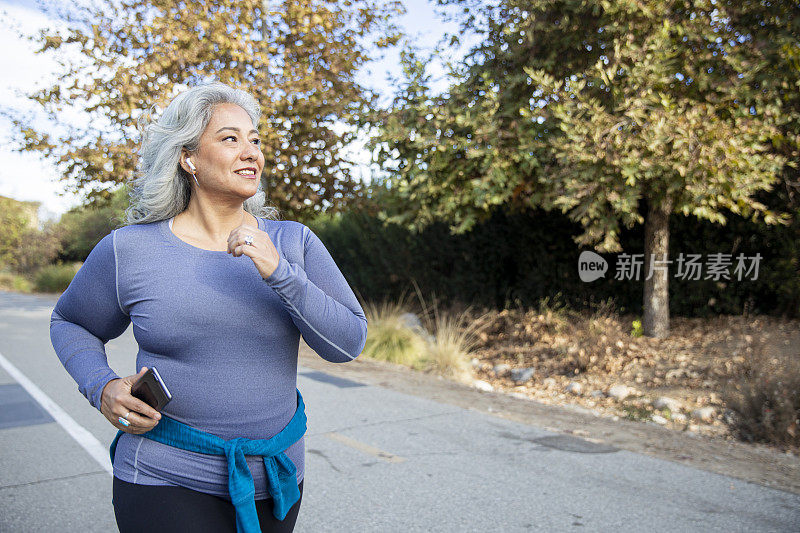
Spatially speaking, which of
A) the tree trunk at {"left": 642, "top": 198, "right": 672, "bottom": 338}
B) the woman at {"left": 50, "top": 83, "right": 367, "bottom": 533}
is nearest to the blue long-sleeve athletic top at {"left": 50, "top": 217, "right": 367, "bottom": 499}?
the woman at {"left": 50, "top": 83, "right": 367, "bottom": 533}

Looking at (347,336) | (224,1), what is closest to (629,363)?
(347,336)

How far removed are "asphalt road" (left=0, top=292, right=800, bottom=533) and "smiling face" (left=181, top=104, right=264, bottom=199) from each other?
105 inches

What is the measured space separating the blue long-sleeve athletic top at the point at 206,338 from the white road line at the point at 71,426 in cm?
239

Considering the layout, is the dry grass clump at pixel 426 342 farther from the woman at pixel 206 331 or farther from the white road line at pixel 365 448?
the woman at pixel 206 331

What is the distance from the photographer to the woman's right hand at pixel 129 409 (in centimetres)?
171

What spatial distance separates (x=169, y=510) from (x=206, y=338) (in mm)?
467

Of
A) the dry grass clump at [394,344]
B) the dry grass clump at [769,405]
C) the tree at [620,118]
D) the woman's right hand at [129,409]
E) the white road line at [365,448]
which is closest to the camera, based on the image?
the woman's right hand at [129,409]

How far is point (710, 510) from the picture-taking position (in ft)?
13.8

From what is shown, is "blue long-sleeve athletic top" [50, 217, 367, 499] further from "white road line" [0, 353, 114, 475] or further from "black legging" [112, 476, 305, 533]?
"white road line" [0, 353, 114, 475]

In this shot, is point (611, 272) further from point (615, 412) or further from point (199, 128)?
point (199, 128)

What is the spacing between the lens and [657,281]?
32.5ft

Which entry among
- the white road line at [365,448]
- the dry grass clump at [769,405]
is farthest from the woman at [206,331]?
the dry grass clump at [769,405]

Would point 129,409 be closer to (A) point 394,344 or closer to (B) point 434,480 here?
(B) point 434,480

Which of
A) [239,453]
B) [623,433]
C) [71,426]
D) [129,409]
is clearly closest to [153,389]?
[129,409]
